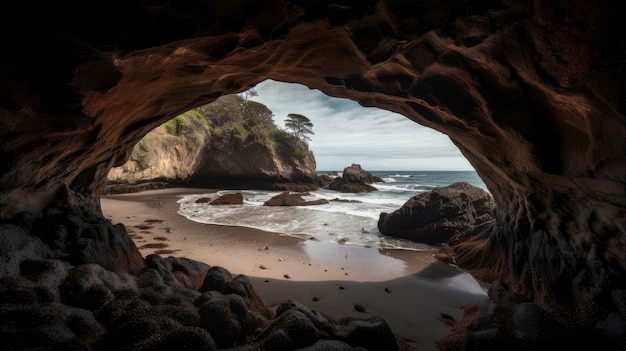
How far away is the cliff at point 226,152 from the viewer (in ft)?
70.4

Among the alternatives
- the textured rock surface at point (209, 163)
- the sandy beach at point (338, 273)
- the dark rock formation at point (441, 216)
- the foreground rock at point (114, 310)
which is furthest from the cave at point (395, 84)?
the textured rock surface at point (209, 163)

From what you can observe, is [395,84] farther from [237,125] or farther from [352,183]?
[352,183]

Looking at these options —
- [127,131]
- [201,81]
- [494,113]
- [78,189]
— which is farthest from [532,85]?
[78,189]

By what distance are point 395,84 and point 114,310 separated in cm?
565

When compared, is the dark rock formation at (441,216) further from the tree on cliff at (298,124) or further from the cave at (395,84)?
the tree on cliff at (298,124)

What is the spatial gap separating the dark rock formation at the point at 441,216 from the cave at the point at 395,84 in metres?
3.72

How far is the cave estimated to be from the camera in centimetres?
255

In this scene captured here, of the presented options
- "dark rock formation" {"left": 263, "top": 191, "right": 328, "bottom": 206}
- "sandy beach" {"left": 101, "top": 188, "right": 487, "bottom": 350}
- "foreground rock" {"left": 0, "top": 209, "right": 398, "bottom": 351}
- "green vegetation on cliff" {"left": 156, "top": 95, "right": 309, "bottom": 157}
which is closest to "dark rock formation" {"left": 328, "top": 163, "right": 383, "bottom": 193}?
"green vegetation on cliff" {"left": 156, "top": 95, "right": 309, "bottom": 157}

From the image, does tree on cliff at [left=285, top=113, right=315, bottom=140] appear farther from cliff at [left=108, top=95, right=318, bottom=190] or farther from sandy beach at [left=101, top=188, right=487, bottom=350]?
sandy beach at [left=101, top=188, right=487, bottom=350]

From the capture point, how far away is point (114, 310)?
8.55 ft

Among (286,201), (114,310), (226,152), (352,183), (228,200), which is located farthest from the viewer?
(352,183)

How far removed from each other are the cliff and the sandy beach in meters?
13.9

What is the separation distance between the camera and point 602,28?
235cm

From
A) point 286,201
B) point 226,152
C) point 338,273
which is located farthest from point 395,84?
point 226,152
